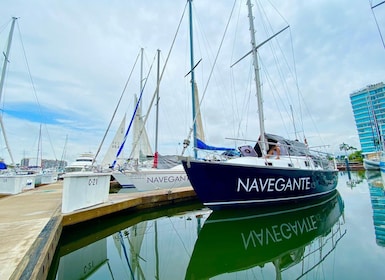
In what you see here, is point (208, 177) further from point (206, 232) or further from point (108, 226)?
point (108, 226)

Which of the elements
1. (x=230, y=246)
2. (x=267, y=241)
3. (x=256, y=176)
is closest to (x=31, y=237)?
(x=230, y=246)

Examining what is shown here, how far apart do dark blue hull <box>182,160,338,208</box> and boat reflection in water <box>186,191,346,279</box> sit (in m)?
0.61

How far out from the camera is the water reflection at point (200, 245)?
4004 millimetres

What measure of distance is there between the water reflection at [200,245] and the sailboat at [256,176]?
2.17 ft

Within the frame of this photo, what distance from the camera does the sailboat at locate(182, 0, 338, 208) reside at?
6965 mm

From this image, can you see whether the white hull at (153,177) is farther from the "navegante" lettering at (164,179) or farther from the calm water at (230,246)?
the calm water at (230,246)

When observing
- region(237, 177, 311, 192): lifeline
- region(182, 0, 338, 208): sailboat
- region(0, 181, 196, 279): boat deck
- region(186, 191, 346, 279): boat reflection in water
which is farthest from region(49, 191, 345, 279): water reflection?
region(237, 177, 311, 192): lifeline

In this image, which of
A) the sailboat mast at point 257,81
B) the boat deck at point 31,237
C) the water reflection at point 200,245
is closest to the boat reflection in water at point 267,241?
the water reflection at point 200,245

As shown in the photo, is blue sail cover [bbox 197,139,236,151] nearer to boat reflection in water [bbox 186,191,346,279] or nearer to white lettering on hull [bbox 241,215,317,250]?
boat reflection in water [bbox 186,191,346,279]

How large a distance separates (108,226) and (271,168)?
585 cm

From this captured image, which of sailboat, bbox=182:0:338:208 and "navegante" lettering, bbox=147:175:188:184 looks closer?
sailboat, bbox=182:0:338:208

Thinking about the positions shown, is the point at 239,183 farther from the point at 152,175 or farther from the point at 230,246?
the point at 152,175

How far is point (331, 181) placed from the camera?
1159 centimetres

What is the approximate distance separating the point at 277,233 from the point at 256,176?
1.93 m
